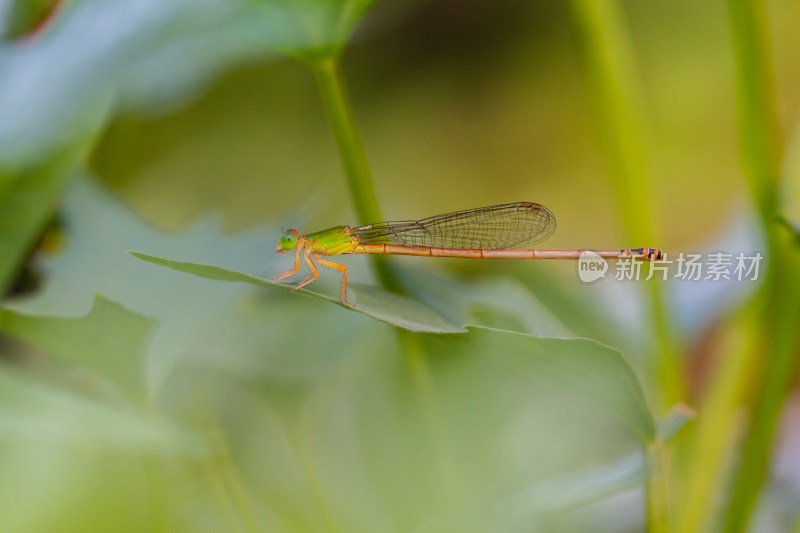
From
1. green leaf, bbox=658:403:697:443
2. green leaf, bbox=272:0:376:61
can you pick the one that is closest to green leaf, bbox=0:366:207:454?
green leaf, bbox=272:0:376:61

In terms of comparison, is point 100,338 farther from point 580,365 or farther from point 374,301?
point 580,365

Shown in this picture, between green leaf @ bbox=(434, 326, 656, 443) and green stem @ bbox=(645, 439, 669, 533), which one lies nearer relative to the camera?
green leaf @ bbox=(434, 326, 656, 443)

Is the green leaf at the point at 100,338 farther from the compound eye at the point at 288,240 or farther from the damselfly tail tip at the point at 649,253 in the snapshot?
the damselfly tail tip at the point at 649,253

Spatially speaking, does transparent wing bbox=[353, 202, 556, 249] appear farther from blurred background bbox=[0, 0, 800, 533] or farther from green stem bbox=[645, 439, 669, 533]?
green stem bbox=[645, 439, 669, 533]

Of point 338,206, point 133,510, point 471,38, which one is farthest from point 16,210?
point 471,38

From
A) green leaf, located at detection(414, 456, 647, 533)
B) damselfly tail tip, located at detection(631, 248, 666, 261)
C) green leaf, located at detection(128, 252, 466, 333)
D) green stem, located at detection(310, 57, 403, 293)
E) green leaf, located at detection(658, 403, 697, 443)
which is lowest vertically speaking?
green leaf, located at detection(414, 456, 647, 533)

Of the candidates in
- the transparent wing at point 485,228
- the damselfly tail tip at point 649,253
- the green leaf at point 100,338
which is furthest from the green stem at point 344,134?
the transparent wing at point 485,228

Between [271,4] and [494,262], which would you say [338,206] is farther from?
[271,4]

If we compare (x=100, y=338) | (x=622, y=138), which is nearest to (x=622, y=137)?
(x=622, y=138)
